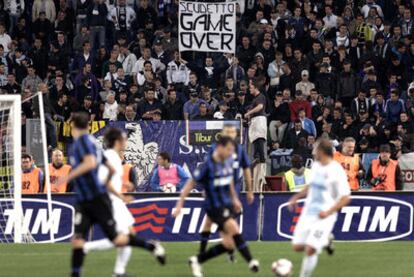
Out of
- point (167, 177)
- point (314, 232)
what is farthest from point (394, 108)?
point (314, 232)

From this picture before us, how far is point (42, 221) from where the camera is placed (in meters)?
25.5

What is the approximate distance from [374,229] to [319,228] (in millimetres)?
8618

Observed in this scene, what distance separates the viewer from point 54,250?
2283 centimetres

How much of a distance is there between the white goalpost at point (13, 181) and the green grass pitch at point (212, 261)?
1.25 m

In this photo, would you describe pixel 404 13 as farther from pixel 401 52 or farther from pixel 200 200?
pixel 200 200

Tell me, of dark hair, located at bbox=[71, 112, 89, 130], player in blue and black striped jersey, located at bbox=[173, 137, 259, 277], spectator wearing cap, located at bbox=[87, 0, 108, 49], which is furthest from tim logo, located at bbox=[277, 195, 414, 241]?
spectator wearing cap, located at bbox=[87, 0, 108, 49]

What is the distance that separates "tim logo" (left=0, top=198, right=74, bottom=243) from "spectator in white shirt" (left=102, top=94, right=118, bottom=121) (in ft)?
17.3

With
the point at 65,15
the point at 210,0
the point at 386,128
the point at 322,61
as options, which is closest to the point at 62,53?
the point at 65,15

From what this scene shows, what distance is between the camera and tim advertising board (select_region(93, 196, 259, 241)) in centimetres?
2522

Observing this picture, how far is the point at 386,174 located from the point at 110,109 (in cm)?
755

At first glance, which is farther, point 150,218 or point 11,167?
point 11,167

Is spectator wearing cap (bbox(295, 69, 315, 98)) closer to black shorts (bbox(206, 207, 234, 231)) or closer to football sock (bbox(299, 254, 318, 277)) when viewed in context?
black shorts (bbox(206, 207, 234, 231))

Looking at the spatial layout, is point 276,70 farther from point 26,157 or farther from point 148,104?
point 26,157

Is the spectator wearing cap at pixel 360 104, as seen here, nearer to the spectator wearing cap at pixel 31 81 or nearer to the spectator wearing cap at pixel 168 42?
the spectator wearing cap at pixel 168 42
